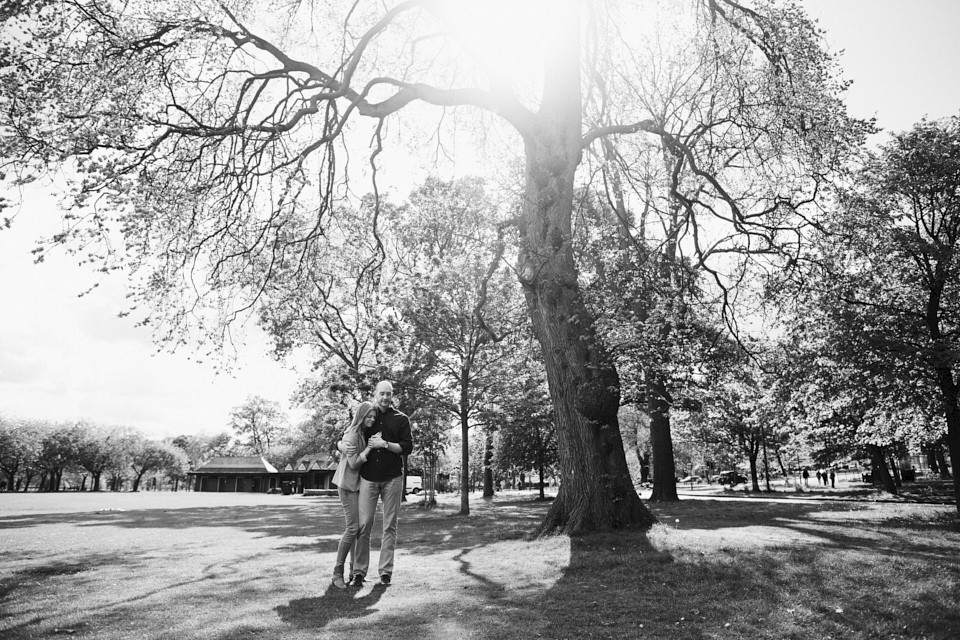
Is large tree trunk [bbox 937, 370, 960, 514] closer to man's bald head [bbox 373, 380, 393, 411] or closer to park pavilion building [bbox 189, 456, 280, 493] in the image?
man's bald head [bbox 373, 380, 393, 411]

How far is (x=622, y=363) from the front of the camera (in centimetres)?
1075

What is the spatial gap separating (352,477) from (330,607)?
1.51 metres

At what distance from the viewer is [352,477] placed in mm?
6633

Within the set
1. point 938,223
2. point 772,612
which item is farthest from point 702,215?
point 772,612

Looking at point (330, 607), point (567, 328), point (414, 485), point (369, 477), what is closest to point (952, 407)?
point (567, 328)

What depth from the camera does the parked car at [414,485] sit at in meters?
69.3

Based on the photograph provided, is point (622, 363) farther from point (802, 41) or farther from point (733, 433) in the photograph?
point (733, 433)

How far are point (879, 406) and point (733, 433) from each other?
2580 cm

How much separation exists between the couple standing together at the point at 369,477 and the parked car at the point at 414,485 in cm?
6467

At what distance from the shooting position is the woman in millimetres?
6504

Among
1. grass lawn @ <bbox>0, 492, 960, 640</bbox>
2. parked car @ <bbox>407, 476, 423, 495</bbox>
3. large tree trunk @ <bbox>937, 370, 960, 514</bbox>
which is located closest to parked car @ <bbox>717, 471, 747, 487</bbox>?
parked car @ <bbox>407, 476, 423, 495</bbox>

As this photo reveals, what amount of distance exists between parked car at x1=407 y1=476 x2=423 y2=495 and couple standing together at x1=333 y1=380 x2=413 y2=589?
64668 millimetres

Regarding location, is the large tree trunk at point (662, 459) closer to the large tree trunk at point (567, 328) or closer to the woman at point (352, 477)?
the large tree trunk at point (567, 328)

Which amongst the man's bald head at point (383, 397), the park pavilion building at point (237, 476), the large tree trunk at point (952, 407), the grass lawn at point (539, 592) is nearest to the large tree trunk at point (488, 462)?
the large tree trunk at point (952, 407)
